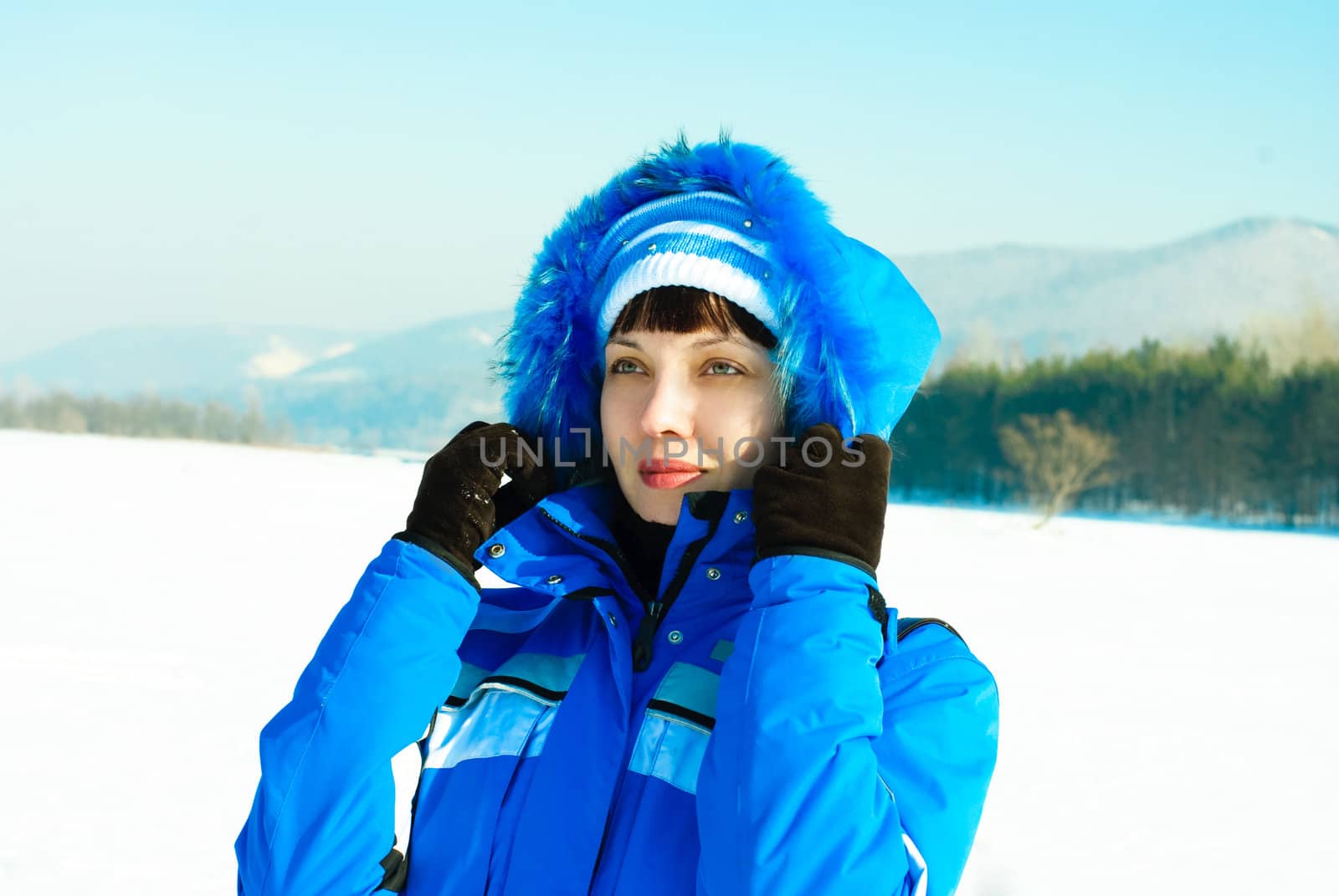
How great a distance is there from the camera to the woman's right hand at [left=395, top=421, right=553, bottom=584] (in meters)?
1.51

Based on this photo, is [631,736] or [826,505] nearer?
[826,505]

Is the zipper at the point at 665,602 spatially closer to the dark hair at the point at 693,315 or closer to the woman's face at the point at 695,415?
the woman's face at the point at 695,415

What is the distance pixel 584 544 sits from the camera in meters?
1.58

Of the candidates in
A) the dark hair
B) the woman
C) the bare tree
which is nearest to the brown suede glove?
the woman

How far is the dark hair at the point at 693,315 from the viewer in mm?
1511

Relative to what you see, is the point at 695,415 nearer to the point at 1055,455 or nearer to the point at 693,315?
the point at 693,315

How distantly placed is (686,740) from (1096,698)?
7.35m

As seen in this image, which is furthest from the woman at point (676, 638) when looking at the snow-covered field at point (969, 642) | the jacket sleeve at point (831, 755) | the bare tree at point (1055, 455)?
the bare tree at point (1055, 455)

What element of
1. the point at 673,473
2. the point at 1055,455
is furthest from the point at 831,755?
the point at 1055,455

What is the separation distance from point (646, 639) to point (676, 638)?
0.15 feet

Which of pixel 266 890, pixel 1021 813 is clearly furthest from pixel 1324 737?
pixel 266 890

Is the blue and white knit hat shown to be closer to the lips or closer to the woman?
the woman

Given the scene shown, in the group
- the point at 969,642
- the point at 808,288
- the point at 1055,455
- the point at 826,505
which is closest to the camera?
the point at 826,505

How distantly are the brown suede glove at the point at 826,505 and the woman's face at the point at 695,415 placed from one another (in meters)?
0.15
